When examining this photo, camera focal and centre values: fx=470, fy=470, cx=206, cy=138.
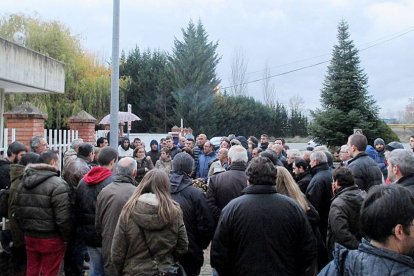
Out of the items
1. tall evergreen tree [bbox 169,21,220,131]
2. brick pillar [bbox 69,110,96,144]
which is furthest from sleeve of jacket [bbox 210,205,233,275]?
tall evergreen tree [bbox 169,21,220,131]

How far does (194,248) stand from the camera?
5.05 meters

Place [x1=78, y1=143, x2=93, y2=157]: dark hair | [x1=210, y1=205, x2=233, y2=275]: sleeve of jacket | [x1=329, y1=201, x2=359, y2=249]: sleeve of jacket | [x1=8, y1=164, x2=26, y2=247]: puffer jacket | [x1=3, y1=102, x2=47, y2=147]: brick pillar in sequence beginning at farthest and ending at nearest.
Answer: [x1=3, y1=102, x2=47, y2=147]: brick pillar
[x1=78, y1=143, x2=93, y2=157]: dark hair
[x1=8, y1=164, x2=26, y2=247]: puffer jacket
[x1=329, y1=201, x2=359, y2=249]: sleeve of jacket
[x1=210, y1=205, x2=233, y2=275]: sleeve of jacket

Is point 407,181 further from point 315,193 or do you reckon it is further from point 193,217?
point 193,217

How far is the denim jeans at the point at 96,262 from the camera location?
5.41 meters

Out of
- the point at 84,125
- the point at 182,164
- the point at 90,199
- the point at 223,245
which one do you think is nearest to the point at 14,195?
the point at 90,199

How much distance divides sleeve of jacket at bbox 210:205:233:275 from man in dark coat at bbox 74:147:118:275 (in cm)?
182

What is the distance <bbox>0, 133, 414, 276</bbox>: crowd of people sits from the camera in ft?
7.52

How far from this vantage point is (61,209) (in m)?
5.48

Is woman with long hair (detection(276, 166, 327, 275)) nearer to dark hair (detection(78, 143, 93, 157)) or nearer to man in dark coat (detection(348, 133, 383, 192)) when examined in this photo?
man in dark coat (detection(348, 133, 383, 192))

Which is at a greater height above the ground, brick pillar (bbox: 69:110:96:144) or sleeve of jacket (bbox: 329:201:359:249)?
brick pillar (bbox: 69:110:96:144)

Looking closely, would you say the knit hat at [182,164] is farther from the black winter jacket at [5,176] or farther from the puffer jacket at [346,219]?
the black winter jacket at [5,176]

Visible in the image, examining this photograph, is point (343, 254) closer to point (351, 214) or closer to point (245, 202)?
point (245, 202)

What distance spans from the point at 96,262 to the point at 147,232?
1.60 m

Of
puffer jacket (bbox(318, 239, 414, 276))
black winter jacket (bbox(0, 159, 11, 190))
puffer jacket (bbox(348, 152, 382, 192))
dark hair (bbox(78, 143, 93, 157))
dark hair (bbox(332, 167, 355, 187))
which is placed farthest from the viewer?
dark hair (bbox(78, 143, 93, 157))
